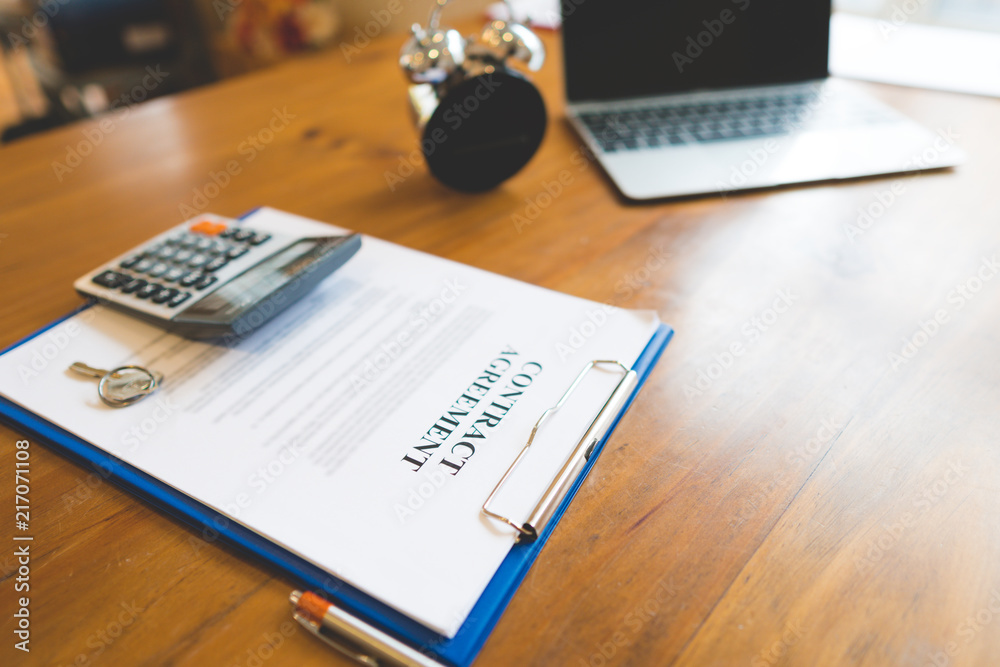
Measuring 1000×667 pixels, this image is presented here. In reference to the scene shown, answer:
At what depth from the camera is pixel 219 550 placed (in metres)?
0.35

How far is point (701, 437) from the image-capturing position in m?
0.40

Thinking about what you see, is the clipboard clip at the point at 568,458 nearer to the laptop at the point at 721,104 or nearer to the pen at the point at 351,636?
the pen at the point at 351,636

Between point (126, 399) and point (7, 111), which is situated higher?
point (126, 399)

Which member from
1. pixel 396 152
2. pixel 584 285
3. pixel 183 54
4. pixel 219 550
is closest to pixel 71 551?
pixel 219 550

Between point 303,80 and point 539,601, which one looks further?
point 303,80

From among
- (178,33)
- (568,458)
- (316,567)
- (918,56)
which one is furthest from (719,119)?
(178,33)

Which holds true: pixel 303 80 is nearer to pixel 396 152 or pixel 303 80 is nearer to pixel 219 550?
pixel 396 152

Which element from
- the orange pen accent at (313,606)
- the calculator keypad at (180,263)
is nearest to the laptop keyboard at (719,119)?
the calculator keypad at (180,263)

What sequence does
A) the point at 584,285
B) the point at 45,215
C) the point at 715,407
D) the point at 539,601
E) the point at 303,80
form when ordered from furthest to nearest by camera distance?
the point at 303,80
the point at 45,215
the point at 584,285
the point at 715,407
the point at 539,601

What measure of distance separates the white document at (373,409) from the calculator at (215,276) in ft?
0.06

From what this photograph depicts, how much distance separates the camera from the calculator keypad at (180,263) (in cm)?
48

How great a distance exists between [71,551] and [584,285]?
386mm

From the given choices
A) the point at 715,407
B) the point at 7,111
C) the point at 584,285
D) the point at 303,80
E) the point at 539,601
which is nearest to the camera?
the point at 539,601

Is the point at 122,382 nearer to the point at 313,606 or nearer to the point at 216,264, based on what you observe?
the point at 216,264
